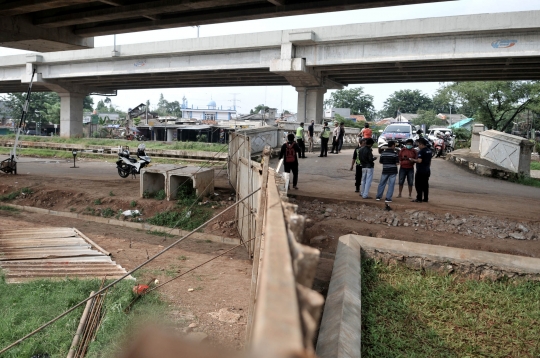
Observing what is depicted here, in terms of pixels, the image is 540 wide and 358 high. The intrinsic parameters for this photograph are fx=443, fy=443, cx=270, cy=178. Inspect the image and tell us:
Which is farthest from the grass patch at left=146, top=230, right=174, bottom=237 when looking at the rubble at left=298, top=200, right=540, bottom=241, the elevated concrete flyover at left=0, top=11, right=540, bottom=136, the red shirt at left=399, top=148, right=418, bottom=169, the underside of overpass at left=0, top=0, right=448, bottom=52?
the elevated concrete flyover at left=0, top=11, right=540, bottom=136

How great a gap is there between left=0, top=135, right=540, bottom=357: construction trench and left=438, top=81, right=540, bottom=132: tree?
105 feet

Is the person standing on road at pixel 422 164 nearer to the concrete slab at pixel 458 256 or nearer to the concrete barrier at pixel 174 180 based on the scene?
the concrete slab at pixel 458 256

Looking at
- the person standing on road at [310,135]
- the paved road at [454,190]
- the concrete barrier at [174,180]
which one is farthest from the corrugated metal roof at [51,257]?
the person standing on road at [310,135]

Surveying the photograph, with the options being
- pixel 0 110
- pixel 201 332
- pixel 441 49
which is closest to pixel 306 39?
pixel 441 49

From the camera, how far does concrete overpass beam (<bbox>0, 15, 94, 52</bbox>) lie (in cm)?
1700

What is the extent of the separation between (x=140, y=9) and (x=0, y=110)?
69.7m

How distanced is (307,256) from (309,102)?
3109 centimetres

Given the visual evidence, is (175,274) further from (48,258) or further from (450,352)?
(450,352)

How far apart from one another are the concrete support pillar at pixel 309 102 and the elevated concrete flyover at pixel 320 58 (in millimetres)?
73

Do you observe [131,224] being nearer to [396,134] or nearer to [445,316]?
[445,316]

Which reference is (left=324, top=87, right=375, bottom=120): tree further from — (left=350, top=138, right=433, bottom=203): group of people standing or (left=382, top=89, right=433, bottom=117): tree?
(left=350, top=138, right=433, bottom=203): group of people standing

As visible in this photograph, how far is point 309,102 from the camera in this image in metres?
32.0

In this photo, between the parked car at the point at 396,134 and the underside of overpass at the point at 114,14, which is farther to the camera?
the parked car at the point at 396,134

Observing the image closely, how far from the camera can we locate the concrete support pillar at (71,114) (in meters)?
41.6
